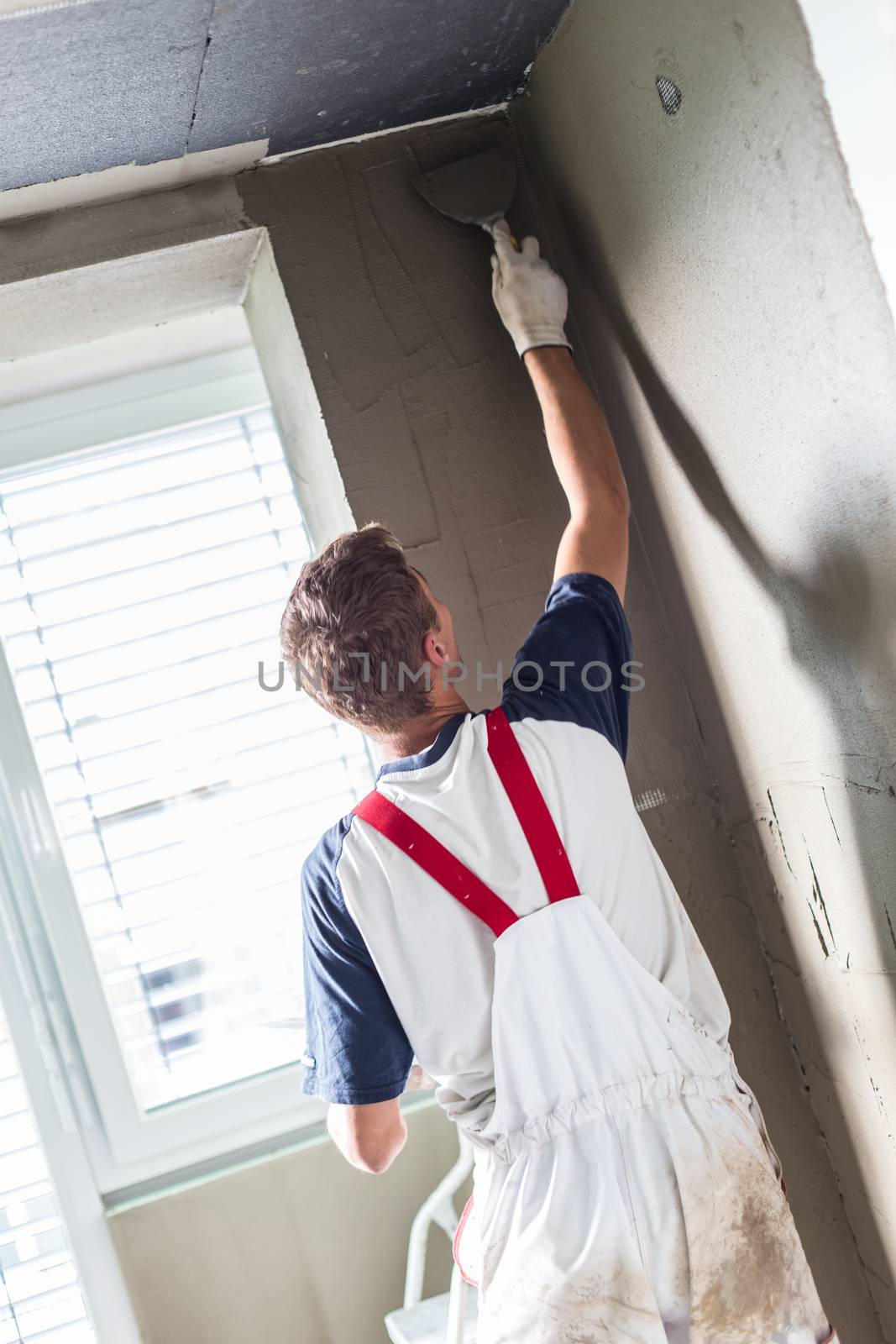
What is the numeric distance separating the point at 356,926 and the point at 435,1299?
1079 mm

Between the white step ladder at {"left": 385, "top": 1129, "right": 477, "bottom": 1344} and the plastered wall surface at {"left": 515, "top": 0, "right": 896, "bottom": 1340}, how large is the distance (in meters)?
0.56

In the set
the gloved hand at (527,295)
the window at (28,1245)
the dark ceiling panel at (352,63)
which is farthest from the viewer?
the window at (28,1245)

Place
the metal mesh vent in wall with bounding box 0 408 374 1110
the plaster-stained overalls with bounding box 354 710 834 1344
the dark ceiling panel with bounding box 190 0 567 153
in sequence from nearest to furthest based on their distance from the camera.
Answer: the plaster-stained overalls with bounding box 354 710 834 1344
the dark ceiling panel with bounding box 190 0 567 153
the metal mesh vent in wall with bounding box 0 408 374 1110

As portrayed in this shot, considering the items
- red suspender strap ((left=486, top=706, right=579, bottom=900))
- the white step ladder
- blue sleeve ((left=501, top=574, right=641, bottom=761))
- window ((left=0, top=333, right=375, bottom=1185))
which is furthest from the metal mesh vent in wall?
red suspender strap ((left=486, top=706, right=579, bottom=900))

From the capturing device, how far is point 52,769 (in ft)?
7.44

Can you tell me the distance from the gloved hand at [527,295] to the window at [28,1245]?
162 cm

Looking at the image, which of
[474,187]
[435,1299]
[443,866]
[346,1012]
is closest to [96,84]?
[474,187]

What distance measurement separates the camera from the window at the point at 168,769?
7.36 ft

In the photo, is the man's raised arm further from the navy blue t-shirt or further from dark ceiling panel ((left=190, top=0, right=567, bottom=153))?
dark ceiling panel ((left=190, top=0, right=567, bottom=153))

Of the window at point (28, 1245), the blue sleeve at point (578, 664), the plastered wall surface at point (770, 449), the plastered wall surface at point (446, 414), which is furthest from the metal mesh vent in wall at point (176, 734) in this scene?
the blue sleeve at point (578, 664)

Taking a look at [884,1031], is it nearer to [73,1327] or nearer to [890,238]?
[890,238]

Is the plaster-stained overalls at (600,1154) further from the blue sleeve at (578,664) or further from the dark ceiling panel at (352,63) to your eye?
A: the dark ceiling panel at (352,63)

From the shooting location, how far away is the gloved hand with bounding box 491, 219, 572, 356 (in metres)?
1.73

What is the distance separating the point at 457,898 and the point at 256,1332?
4.56 feet
